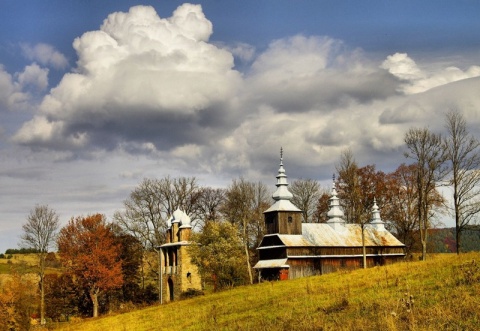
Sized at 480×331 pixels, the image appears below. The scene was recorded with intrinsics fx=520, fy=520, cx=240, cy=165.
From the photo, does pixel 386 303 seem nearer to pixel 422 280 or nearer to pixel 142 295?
pixel 422 280

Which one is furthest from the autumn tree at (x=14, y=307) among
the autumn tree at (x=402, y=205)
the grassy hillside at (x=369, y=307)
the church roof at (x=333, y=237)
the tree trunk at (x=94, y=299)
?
the autumn tree at (x=402, y=205)

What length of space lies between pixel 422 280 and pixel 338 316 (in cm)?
717

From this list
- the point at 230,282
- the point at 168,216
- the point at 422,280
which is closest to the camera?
the point at 422,280

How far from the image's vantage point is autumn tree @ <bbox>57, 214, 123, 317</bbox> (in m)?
51.5

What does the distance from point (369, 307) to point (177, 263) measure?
138 feet

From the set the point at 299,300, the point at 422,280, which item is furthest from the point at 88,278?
the point at 422,280

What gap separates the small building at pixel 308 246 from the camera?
4956cm

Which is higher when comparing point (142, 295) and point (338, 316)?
point (338, 316)

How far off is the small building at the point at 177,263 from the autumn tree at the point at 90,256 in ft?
19.2

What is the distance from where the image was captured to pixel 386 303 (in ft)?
48.7

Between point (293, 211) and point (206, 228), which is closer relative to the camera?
point (206, 228)

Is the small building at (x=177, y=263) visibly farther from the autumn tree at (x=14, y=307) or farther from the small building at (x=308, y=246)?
the autumn tree at (x=14, y=307)

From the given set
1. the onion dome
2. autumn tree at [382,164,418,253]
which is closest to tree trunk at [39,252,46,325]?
the onion dome

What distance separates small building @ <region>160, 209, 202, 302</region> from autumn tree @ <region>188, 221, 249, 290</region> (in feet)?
15.4
